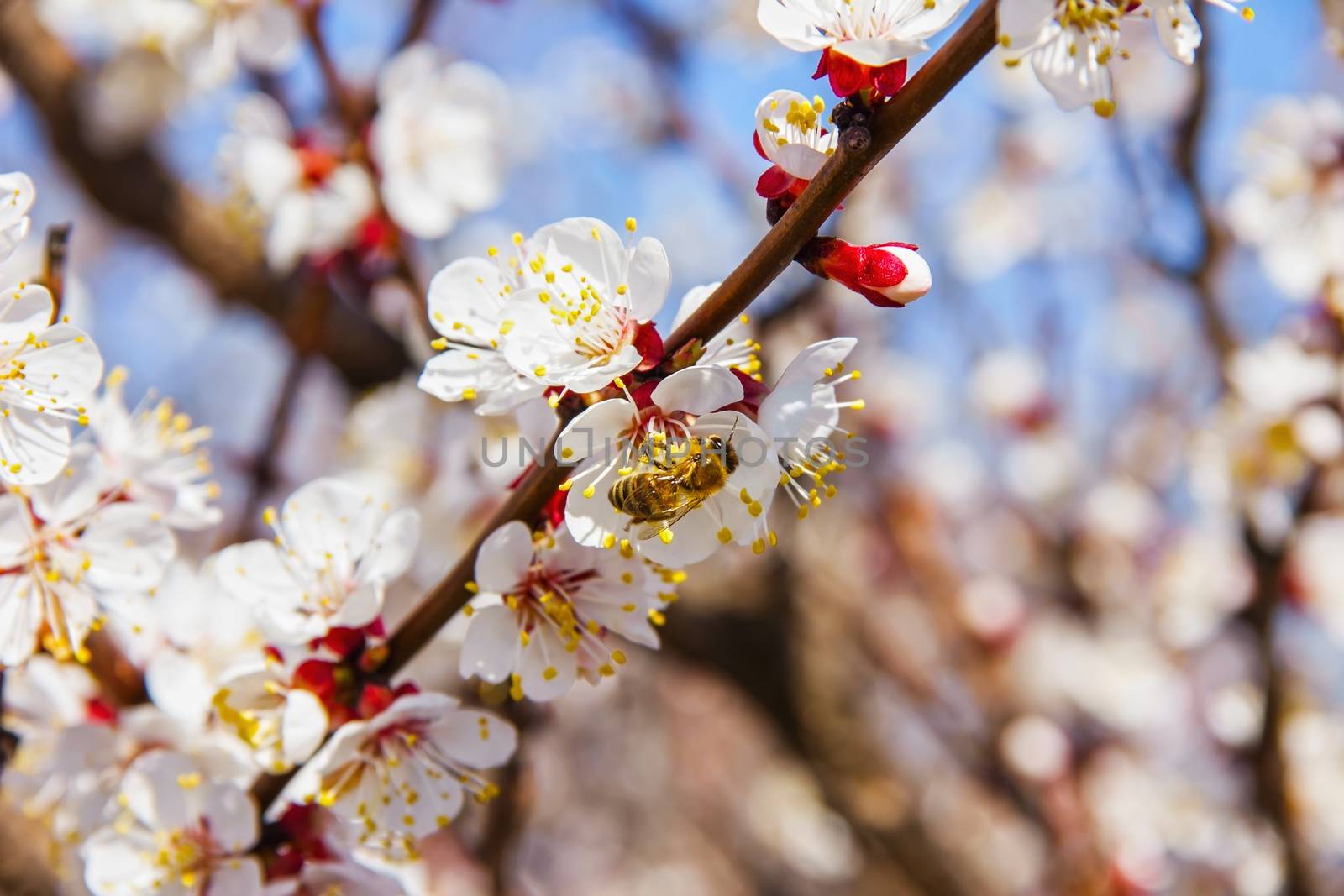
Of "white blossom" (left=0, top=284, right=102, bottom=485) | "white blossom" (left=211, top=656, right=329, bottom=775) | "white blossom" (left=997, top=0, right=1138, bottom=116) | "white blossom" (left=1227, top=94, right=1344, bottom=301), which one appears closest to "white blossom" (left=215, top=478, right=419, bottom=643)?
"white blossom" (left=211, top=656, right=329, bottom=775)

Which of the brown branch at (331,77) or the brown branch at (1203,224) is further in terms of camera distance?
the brown branch at (331,77)

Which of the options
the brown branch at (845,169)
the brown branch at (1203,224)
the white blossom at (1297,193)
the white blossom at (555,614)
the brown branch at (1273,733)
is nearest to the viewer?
the brown branch at (845,169)

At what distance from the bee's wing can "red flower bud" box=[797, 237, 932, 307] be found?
271 millimetres

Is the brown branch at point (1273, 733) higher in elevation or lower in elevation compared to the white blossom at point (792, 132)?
lower

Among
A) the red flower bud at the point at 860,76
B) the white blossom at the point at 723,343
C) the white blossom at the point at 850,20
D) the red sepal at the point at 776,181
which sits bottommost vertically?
the white blossom at the point at 723,343

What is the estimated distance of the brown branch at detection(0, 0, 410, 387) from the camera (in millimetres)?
2865

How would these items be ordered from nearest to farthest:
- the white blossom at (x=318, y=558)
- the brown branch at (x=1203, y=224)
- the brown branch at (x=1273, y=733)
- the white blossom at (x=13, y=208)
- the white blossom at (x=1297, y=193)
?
the white blossom at (x=13, y=208) < the white blossom at (x=318, y=558) < the brown branch at (x=1203, y=224) < the brown branch at (x=1273, y=733) < the white blossom at (x=1297, y=193)

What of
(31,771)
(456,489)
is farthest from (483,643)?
(456,489)

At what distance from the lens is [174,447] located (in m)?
1.43

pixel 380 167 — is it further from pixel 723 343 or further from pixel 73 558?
pixel 723 343

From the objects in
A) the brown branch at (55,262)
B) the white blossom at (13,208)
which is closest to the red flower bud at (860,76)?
the white blossom at (13,208)

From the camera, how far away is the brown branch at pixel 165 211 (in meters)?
2.87

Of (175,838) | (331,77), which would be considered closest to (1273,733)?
(175,838)

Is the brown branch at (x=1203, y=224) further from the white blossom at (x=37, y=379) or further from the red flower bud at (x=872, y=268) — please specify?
the white blossom at (x=37, y=379)
